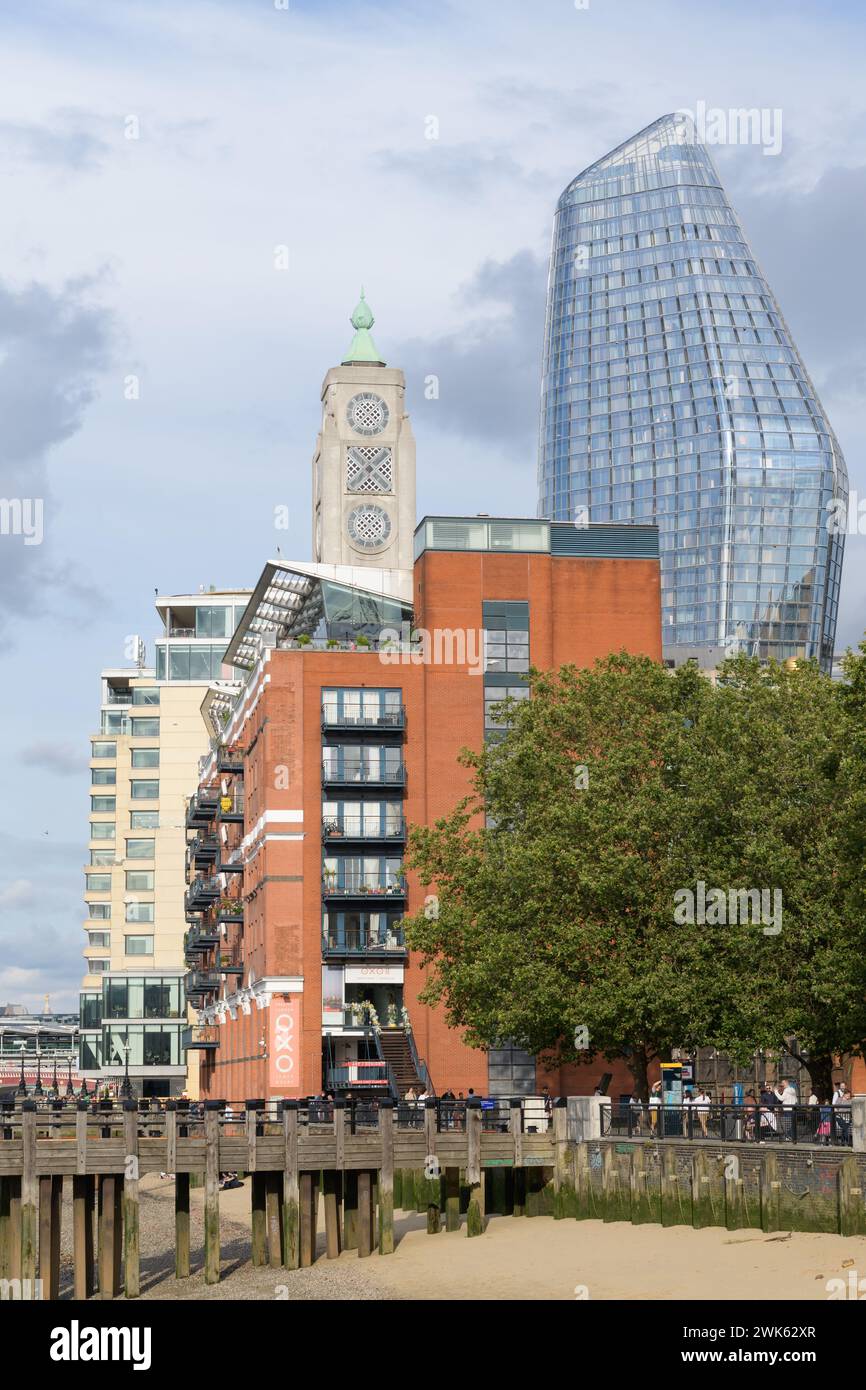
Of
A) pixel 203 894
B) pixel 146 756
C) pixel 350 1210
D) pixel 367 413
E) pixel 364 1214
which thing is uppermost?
pixel 367 413

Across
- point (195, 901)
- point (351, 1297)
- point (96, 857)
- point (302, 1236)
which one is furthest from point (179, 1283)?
point (96, 857)

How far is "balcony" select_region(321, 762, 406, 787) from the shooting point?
283 feet

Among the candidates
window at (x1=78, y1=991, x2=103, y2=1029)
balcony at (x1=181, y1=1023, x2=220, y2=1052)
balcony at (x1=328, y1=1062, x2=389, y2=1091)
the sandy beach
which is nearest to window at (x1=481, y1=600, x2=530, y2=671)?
balcony at (x1=328, y1=1062, x2=389, y2=1091)

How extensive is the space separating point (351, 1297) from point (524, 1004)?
19.9 meters

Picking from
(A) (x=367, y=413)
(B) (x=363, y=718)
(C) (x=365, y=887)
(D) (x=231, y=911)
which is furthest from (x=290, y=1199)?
(A) (x=367, y=413)

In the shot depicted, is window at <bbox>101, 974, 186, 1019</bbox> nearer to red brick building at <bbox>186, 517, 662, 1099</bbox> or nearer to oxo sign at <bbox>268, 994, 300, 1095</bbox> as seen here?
red brick building at <bbox>186, 517, 662, 1099</bbox>

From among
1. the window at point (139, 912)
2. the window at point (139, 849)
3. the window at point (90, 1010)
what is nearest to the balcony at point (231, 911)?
the window at point (139, 912)

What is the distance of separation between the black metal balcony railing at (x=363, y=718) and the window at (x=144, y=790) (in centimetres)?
6927

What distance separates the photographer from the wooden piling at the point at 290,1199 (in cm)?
5009

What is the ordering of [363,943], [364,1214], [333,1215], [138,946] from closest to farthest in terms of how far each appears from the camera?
[364,1214] < [333,1215] < [363,943] < [138,946]

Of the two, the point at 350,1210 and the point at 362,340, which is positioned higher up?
the point at 362,340

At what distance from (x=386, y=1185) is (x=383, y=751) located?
37.4m

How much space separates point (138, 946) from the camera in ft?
497

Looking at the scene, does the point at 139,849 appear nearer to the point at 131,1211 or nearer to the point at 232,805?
the point at 232,805
